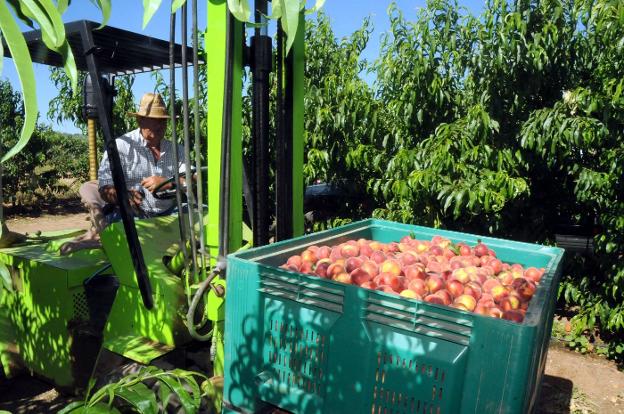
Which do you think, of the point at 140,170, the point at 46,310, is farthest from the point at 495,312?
the point at 140,170

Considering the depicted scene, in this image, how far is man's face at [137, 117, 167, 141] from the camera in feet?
11.4

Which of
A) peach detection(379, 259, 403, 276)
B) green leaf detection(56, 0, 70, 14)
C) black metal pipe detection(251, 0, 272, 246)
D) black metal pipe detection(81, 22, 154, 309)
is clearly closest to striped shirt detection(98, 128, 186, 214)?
black metal pipe detection(81, 22, 154, 309)

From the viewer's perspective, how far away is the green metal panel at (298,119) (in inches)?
98.4

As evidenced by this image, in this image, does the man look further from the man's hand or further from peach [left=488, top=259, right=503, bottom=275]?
peach [left=488, top=259, right=503, bottom=275]

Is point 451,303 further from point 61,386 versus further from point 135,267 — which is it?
point 61,386

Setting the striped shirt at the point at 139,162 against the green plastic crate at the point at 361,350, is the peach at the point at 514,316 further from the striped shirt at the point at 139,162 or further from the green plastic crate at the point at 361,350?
the striped shirt at the point at 139,162

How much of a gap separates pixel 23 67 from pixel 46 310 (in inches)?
111

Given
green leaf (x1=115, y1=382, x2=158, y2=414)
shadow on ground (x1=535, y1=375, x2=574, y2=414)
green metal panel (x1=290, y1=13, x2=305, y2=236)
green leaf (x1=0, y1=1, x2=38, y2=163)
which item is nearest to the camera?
green leaf (x1=0, y1=1, x2=38, y2=163)

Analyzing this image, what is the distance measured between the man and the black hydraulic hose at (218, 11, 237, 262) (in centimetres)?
118

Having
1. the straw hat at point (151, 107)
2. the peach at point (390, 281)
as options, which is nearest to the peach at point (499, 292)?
the peach at point (390, 281)

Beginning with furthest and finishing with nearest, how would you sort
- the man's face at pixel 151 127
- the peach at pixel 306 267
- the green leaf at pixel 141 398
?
the man's face at pixel 151 127 < the peach at pixel 306 267 < the green leaf at pixel 141 398

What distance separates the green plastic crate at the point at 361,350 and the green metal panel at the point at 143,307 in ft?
2.26

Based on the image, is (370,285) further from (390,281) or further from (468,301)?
(468,301)

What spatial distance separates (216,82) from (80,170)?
13.8m
